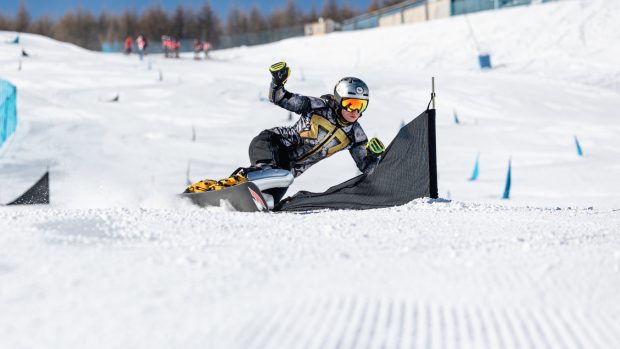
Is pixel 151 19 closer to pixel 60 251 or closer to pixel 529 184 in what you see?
pixel 529 184

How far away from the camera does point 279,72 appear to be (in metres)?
5.88

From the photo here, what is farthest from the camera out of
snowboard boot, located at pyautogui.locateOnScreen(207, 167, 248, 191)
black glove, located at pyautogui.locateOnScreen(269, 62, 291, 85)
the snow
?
black glove, located at pyautogui.locateOnScreen(269, 62, 291, 85)

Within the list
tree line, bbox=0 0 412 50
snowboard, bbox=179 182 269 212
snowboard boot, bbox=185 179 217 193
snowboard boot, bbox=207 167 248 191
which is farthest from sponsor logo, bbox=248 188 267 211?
tree line, bbox=0 0 412 50

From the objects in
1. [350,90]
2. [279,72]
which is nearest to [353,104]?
[350,90]

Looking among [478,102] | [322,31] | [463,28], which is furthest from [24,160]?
[322,31]

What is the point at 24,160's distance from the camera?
13.6m

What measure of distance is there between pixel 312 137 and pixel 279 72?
0.84 m

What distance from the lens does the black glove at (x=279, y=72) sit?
230 inches

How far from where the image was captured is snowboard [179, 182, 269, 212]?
206 inches

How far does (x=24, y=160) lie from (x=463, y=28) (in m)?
29.5

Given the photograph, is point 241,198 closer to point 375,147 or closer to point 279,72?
point 279,72

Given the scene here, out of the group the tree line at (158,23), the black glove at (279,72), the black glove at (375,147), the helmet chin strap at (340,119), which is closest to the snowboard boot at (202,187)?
the black glove at (279,72)

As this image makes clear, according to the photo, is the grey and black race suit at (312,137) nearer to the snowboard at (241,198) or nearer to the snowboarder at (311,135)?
the snowboarder at (311,135)

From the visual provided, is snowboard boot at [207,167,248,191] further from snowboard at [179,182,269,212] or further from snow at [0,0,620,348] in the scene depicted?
snow at [0,0,620,348]
